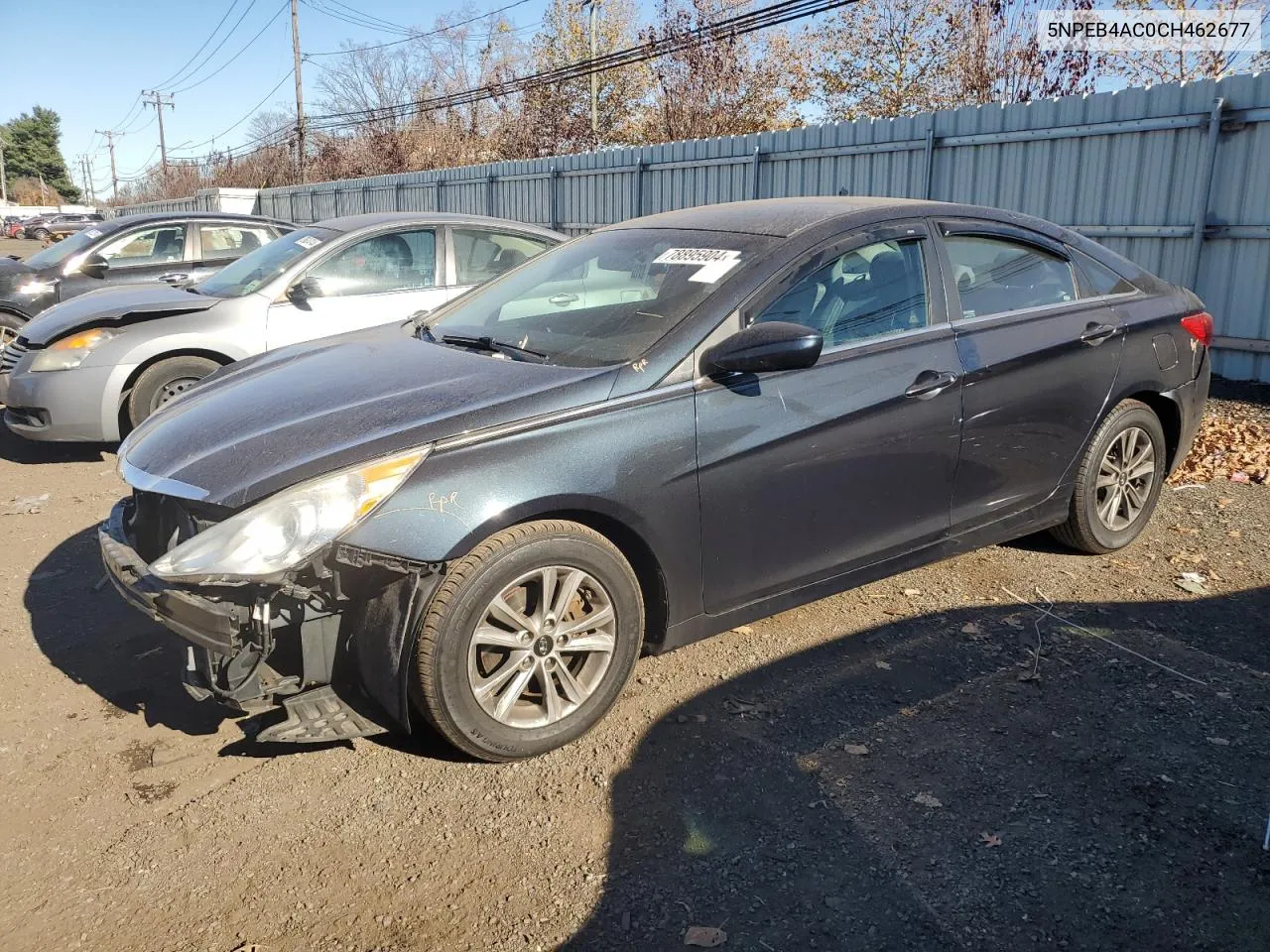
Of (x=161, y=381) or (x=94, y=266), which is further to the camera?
(x=94, y=266)

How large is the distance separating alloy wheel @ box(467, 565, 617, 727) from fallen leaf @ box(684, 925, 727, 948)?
937 millimetres

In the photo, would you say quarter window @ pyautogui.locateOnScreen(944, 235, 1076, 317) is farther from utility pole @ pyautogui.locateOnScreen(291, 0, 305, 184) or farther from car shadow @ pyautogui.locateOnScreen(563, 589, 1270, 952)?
utility pole @ pyautogui.locateOnScreen(291, 0, 305, 184)

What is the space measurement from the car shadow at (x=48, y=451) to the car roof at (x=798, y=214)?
4.89 m

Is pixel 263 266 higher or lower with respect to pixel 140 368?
higher

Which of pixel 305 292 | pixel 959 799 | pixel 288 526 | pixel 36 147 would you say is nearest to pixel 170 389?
pixel 305 292

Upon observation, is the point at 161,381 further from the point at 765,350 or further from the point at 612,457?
the point at 765,350

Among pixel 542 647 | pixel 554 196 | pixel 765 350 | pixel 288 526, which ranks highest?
pixel 554 196

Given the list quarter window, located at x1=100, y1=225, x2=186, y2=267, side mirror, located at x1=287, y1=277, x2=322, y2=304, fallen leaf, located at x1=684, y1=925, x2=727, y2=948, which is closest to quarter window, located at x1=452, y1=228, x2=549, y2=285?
side mirror, located at x1=287, y1=277, x2=322, y2=304

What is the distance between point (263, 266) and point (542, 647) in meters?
→ 5.23

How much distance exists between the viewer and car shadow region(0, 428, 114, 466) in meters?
7.23

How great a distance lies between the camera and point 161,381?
6742 mm

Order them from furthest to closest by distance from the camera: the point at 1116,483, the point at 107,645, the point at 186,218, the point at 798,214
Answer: the point at 186,218 < the point at 1116,483 < the point at 107,645 < the point at 798,214

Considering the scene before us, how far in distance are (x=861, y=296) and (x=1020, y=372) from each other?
2.76ft

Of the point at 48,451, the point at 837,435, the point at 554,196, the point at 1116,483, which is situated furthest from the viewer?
the point at 554,196
